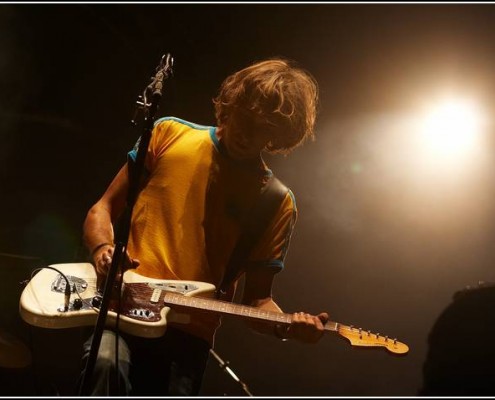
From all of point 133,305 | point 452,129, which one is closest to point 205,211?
point 133,305

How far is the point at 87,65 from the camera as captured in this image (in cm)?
346

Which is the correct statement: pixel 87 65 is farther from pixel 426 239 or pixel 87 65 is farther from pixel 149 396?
pixel 426 239

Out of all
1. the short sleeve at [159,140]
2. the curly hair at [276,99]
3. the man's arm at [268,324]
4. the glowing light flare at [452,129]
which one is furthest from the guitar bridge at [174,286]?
the glowing light flare at [452,129]

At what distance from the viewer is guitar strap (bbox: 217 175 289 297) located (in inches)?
93.3

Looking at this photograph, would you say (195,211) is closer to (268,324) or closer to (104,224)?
(104,224)

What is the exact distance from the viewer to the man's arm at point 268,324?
6.84 ft

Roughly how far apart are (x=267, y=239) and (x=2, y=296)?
171cm

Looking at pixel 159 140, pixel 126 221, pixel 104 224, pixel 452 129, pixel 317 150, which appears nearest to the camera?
pixel 126 221

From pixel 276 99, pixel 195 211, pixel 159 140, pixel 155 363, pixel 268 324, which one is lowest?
pixel 155 363

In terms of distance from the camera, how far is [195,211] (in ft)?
7.47

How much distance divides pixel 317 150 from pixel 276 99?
98 centimetres

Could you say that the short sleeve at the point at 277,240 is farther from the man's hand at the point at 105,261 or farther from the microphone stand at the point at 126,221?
the microphone stand at the point at 126,221

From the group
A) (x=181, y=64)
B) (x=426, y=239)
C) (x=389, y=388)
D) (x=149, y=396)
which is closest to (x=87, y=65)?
(x=181, y=64)

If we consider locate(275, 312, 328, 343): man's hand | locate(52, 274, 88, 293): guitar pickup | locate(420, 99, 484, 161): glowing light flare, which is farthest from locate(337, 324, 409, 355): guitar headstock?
locate(420, 99, 484, 161): glowing light flare
